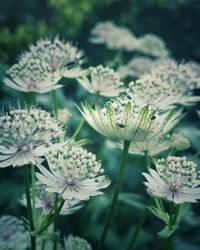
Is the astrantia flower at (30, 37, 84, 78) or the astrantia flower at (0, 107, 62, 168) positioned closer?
the astrantia flower at (0, 107, 62, 168)

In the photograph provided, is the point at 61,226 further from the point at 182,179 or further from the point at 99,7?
the point at 99,7

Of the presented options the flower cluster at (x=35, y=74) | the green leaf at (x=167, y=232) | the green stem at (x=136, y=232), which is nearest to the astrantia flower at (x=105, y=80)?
the flower cluster at (x=35, y=74)

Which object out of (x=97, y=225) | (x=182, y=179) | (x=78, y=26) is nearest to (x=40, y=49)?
(x=182, y=179)

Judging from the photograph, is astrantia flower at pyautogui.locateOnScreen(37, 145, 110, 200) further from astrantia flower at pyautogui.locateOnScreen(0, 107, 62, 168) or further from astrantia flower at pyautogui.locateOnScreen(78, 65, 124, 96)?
astrantia flower at pyautogui.locateOnScreen(78, 65, 124, 96)

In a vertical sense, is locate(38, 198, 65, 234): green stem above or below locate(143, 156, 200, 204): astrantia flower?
below

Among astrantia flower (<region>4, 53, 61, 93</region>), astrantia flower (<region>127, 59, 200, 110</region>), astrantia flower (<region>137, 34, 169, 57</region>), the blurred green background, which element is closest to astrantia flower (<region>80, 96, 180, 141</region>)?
astrantia flower (<region>127, 59, 200, 110</region>)

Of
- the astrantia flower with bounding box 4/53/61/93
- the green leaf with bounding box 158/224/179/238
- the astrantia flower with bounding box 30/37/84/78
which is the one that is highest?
the astrantia flower with bounding box 30/37/84/78

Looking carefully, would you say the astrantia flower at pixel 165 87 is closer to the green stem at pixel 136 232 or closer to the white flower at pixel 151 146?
the white flower at pixel 151 146
